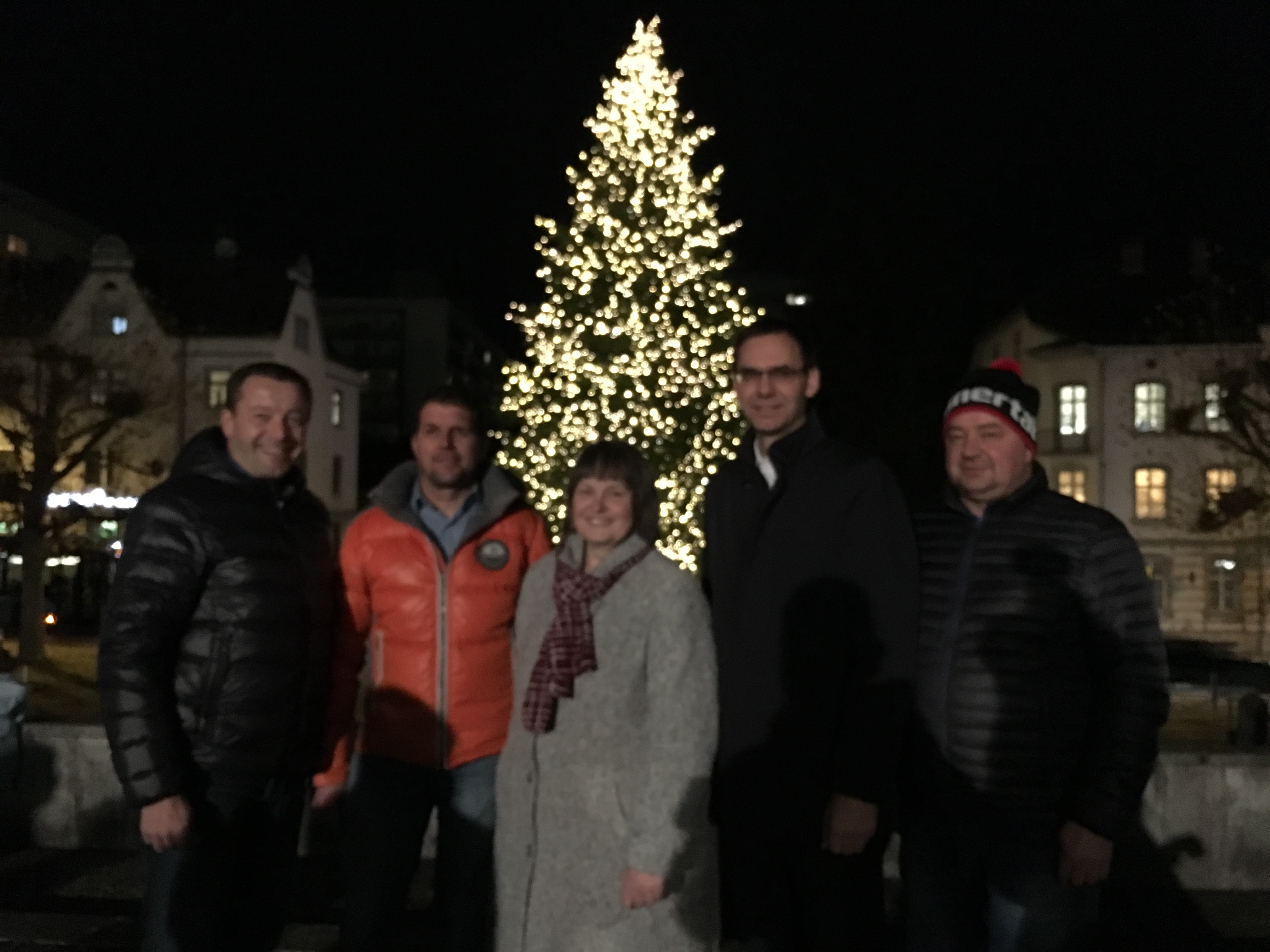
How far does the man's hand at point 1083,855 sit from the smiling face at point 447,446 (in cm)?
238

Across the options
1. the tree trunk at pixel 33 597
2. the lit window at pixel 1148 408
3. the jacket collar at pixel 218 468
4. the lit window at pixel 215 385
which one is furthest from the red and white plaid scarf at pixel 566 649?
the lit window at pixel 1148 408

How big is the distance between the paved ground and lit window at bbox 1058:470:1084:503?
109ft

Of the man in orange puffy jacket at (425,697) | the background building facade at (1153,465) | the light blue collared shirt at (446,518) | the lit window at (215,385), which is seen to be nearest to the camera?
the man in orange puffy jacket at (425,697)

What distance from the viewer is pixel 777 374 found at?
3750 millimetres

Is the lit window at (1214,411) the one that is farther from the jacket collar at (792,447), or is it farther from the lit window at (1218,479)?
the jacket collar at (792,447)

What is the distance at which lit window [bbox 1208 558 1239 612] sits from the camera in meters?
35.2

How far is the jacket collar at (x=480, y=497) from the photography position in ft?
14.0

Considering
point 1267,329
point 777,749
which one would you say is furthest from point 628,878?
point 1267,329

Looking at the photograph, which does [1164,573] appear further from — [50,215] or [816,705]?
[50,215]

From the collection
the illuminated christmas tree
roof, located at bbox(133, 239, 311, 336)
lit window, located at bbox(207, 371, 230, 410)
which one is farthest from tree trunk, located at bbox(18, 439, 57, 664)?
roof, located at bbox(133, 239, 311, 336)

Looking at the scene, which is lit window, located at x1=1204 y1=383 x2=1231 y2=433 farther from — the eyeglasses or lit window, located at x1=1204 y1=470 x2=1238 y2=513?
the eyeglasses

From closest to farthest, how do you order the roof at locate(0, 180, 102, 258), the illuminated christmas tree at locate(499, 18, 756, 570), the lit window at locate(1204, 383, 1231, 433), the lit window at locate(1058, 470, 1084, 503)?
the illuminated christmas tree at locate(499, 18, 756, 570), the lit window at locate(1204, 383, 1231, 433), the lit window at locate(1058, 470, 1084, 503), the roof at locate(0, 180, 102, 258)

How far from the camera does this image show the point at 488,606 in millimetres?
4238

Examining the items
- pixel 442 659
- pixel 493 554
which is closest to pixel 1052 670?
pixel 493 554
